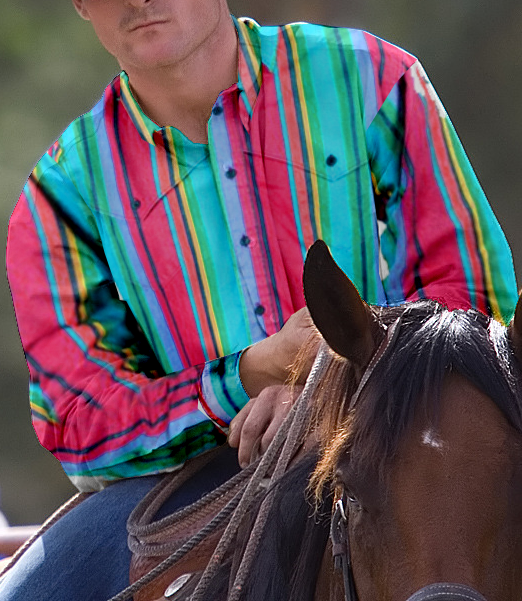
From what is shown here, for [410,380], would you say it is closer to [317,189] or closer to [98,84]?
[317,189]

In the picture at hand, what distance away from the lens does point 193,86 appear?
254 centimetres

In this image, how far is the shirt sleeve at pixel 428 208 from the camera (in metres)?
2.39

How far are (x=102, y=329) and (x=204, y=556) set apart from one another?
69cm

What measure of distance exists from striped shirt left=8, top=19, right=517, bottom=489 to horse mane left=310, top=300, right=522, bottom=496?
0.66 m

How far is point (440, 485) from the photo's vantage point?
154 cm

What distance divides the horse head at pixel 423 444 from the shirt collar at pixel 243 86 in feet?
2.91

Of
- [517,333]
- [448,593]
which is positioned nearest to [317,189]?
[517,333]

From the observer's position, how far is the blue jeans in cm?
222

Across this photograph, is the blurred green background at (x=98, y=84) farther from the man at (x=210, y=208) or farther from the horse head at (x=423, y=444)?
the horse head at (x=423, y=444)

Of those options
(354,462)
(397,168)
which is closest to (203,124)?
(397,168)

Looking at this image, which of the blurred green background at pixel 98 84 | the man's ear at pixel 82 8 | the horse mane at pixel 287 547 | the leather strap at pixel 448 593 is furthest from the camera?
the blurred green background at pixel 98 84

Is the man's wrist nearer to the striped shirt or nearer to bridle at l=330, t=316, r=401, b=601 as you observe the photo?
the striped shirt

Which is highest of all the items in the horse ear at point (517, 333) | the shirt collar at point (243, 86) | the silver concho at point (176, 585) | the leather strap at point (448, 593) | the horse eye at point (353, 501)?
the shirt collar at point (243, 86)

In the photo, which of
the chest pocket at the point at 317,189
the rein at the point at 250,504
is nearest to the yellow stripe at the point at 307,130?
the chest pocket at the point at 317,189
